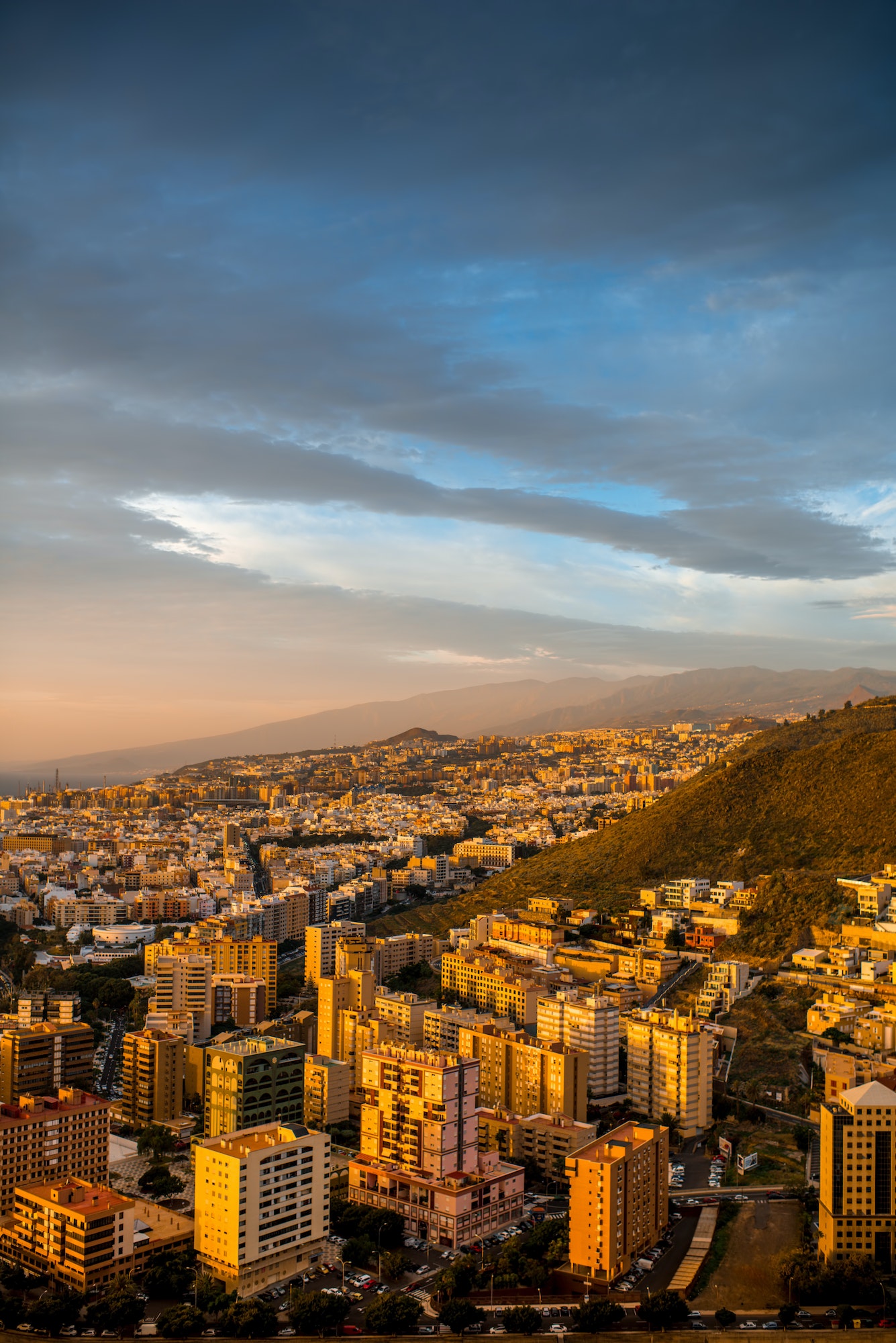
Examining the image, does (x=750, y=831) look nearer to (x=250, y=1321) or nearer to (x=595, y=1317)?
(x=595, y=1317)

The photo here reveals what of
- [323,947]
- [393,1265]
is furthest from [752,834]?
[393,1265]

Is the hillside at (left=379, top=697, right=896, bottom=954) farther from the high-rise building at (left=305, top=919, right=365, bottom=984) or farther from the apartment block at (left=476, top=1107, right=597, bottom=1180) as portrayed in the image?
the apartment block at (left=476, top=1107, right=597, bottom=1180)

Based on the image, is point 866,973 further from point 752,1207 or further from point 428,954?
point 428,954

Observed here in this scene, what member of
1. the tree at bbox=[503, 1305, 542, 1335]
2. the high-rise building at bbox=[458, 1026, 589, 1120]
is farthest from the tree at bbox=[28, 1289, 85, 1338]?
the high-rise building at bbox=[458, 1026, 589, 1120]

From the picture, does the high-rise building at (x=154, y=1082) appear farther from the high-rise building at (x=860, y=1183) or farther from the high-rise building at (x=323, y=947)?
the high-rise building at (x=860, y=1183)

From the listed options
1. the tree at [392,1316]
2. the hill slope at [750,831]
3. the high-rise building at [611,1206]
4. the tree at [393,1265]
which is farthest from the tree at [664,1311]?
the hill slope at [750,831]

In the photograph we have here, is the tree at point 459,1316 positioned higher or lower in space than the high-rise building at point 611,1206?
lower
